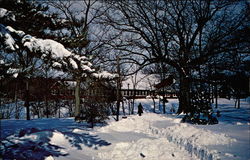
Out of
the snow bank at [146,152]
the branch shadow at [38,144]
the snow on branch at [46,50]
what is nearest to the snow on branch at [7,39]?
the snow on branch at [46,50]

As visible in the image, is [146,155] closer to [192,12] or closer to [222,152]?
[222,152]

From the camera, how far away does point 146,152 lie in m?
4.48

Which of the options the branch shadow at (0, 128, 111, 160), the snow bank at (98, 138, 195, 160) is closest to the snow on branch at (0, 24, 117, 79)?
the branch shadow at (0, 128, 111, 160)

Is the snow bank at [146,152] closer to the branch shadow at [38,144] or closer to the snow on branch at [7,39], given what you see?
the branch shadow at [38,144]

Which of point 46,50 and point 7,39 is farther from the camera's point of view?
point 46,50

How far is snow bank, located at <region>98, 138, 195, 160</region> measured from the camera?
4257mm

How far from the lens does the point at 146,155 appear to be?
4340mm

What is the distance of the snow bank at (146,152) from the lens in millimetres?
4257

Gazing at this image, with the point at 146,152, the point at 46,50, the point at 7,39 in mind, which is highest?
the point at 7,39

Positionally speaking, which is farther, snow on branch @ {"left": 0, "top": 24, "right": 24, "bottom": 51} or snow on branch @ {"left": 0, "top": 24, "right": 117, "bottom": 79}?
snow on branch @ {"left": 0, "top": 24, "right": 117, "bottom": 79}

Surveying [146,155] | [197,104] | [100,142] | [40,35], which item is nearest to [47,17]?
[40,35]

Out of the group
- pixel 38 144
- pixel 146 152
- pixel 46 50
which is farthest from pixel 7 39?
pixel 146 152

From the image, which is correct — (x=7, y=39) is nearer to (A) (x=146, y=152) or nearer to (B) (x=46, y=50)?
(B) (x=46, y=50)

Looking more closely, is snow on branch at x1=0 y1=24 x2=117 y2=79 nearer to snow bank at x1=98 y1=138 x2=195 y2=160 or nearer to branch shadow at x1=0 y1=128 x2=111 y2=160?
branch shadow at x1=0 y1=128 x2=111 y2=160
